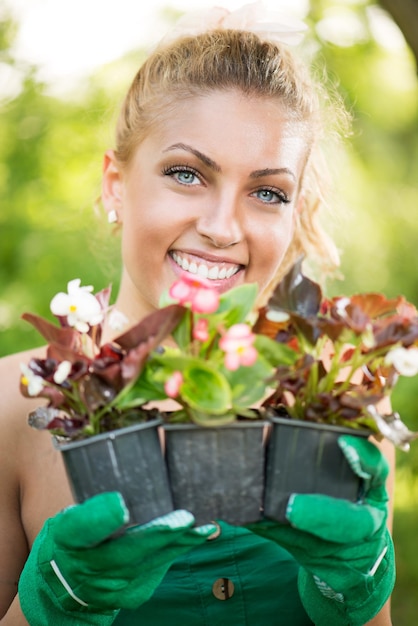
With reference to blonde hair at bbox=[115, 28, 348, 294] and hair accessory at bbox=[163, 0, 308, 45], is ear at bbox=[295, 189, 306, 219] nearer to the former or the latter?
blonde hair at bbox=[115, 28, 348, 294]

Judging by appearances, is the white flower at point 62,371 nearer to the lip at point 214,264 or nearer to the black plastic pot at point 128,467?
the black plastic pot at point 128,467

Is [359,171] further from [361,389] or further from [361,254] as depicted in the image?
[361,389]

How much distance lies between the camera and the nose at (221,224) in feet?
5.60

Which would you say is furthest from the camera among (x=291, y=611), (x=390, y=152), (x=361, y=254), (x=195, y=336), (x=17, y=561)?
(x=390, y=152)

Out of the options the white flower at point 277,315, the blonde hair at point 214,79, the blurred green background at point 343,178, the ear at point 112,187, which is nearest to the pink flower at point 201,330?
the white flower at point 277,315

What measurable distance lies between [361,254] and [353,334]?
280 centimetres

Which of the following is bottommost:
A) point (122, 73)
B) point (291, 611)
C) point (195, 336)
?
point (291, 611)

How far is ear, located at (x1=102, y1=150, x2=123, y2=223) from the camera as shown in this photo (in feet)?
6.72

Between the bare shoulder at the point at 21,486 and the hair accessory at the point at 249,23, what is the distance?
98 cm

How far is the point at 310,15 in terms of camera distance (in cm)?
430

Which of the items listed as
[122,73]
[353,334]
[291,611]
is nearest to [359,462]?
[353,334]

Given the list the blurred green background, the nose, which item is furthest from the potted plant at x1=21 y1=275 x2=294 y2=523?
the blurred green background

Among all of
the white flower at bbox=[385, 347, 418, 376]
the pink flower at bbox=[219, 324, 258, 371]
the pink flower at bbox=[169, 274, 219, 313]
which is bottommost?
the white flower at bbox=[385, 347, 418, 376]

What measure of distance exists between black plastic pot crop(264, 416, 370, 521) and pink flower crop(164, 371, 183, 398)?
6.7 inches
